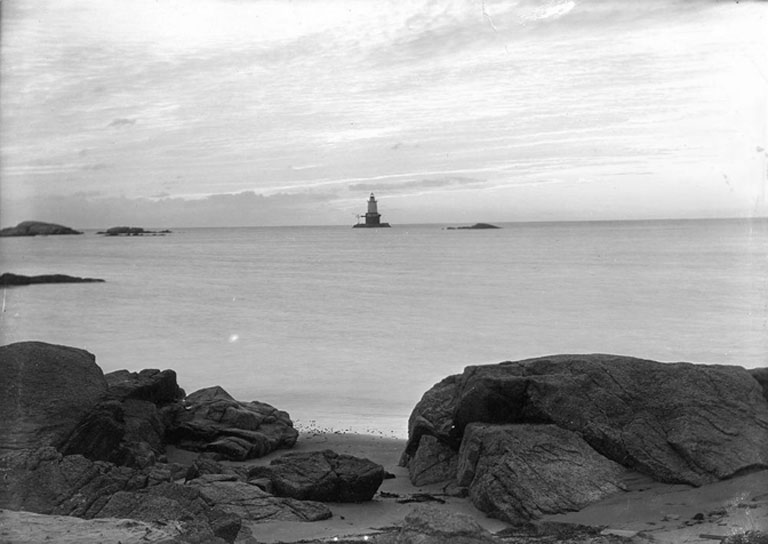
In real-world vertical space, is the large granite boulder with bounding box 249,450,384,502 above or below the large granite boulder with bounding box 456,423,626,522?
below

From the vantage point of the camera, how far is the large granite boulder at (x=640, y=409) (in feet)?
26.4

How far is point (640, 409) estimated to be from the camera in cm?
862

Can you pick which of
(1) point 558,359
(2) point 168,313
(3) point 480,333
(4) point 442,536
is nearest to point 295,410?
(1) point 558,359

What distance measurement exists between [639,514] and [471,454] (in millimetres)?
1867

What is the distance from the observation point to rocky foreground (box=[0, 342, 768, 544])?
6.66 m

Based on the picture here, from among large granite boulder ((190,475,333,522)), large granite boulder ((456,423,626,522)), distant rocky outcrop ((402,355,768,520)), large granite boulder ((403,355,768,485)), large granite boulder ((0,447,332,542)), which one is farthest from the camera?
large granite boulder ((403,355,768,485))

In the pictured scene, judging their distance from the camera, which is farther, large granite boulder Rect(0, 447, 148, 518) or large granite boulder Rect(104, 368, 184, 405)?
large granite boulder Rect(104, 368, 184, 405)

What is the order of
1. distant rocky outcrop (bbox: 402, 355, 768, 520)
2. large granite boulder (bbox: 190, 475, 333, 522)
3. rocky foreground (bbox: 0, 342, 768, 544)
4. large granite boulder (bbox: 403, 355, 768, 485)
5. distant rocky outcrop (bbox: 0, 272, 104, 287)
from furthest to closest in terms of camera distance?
distant rocky outcrop (bbox: 0, 272, 104, 287) → large granite boulder (bbox: 403, 355, 768, 485) → distant rocky outcrop (bbox: 402, 355, 768, 520) → large granite boulder (bbox: 190, 475, 333, 522) → rocky foreground (bbox: 0, 342, 768, 544)

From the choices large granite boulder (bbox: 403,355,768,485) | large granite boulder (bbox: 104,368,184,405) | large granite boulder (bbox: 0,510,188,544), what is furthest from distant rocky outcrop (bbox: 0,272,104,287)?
large granite boulder (bbox: 0,510,188,544)

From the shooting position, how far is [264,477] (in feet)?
27.7

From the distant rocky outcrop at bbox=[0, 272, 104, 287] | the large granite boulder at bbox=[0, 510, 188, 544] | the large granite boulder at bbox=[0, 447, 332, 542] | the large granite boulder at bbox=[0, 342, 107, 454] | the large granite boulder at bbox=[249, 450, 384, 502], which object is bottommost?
the distant rocky outcrop at bbox=[0, 272, 104, 287]

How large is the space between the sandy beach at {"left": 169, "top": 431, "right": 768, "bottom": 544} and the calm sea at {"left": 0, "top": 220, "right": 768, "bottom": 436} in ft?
14.8

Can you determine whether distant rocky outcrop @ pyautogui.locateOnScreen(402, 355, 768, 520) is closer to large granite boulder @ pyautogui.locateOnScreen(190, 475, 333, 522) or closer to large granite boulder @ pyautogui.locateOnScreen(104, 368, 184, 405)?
large granite boulder @ pyautogui.locateOnScreen(190, 475, 333, 522)

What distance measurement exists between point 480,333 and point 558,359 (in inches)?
752
